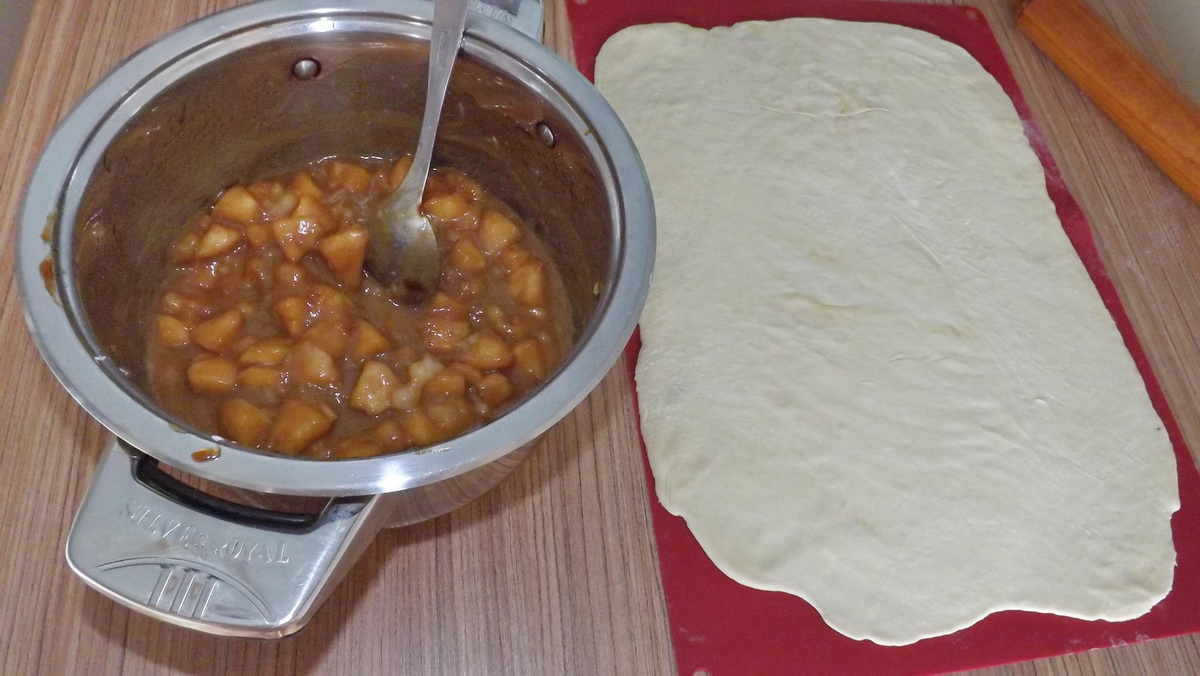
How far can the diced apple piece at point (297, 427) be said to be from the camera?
716 mm

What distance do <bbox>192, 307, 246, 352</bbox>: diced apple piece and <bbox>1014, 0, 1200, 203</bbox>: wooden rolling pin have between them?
134cm

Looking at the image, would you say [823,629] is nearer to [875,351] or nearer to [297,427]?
[875,351]

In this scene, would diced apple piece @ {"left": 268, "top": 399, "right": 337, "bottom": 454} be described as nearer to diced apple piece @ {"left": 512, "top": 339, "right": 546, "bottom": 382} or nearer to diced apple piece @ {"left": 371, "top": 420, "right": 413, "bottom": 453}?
diced apple piece @ {"left": 371, "top": 420, "right": 413, "bottom": 453}

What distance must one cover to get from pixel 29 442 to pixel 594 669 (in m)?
0.62

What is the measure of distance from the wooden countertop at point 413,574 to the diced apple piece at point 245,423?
19 cm

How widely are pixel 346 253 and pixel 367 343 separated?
0.10 m

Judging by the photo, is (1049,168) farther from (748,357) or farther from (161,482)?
(161,482)

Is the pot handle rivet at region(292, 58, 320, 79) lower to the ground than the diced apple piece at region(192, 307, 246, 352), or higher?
higher

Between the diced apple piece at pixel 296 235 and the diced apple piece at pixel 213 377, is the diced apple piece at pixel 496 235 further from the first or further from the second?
the diced apple piece at pixel 213 377

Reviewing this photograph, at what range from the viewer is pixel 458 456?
57cm

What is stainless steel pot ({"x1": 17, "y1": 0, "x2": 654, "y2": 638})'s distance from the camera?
55 cm

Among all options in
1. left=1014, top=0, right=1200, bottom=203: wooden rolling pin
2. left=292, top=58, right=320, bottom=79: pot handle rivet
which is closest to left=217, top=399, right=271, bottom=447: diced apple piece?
left=292, top=58, right=320, bottom=79: pot handle rivet

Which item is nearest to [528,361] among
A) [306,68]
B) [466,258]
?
[466,258]

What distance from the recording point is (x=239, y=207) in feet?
2.82
